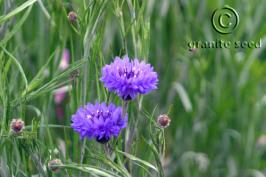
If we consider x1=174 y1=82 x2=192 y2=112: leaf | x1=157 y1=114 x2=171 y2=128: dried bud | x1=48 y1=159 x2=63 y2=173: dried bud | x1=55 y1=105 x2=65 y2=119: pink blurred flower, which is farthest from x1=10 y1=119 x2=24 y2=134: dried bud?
x1=174 y1=82 x2=192 y2=112: leaf

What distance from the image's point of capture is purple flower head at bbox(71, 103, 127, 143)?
42.0 inches

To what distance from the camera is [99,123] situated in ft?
3.50

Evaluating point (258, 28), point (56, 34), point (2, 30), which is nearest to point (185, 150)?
point (258, 28)

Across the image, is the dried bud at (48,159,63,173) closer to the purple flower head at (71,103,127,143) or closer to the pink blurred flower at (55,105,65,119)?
the purple flower head at (71,103,127,143)

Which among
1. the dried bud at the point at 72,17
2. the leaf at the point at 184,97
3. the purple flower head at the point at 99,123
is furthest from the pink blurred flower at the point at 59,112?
the purple flower head at the point at 99,123

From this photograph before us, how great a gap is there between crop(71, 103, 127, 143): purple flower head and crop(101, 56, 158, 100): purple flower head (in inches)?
1.3

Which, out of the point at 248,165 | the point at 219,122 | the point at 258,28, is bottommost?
the point at 248,165

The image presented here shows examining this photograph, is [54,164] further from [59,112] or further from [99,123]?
[59,112]

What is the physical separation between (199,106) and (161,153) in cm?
116

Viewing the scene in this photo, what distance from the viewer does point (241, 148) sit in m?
2.28

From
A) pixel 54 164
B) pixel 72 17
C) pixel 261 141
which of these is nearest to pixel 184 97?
pixel 261 141

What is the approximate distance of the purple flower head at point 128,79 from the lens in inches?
42.7

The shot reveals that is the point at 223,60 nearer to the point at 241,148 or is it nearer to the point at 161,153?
the point at 241,148

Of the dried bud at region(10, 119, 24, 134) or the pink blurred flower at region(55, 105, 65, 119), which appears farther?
the pink blurred flower at region(55, 105, 65, 119)
